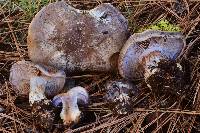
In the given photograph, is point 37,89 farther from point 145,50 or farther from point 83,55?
point 145,50

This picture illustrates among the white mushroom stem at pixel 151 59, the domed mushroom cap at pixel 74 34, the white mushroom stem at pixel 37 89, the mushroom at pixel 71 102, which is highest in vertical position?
the domed mushroom cap at pixel 74 34

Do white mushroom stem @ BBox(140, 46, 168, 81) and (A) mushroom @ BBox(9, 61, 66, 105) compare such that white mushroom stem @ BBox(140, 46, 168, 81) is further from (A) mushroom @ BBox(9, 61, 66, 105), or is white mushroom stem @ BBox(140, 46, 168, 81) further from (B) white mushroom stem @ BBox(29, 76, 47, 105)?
(B) white mushroom stem @ BBox(29, 76, 47, 105)

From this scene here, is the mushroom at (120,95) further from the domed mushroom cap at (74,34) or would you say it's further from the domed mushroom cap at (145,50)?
the domed mushroom cap at (74,34)

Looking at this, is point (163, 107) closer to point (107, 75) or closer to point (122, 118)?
point (122, 118)

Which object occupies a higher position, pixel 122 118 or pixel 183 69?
pixel 183 69

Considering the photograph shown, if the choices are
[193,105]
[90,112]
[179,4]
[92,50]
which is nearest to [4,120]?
[90,112]

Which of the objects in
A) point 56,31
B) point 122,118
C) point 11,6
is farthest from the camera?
point 11,6

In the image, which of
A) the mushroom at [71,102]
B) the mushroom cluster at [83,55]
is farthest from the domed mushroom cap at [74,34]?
the mushroom at [71,102]
